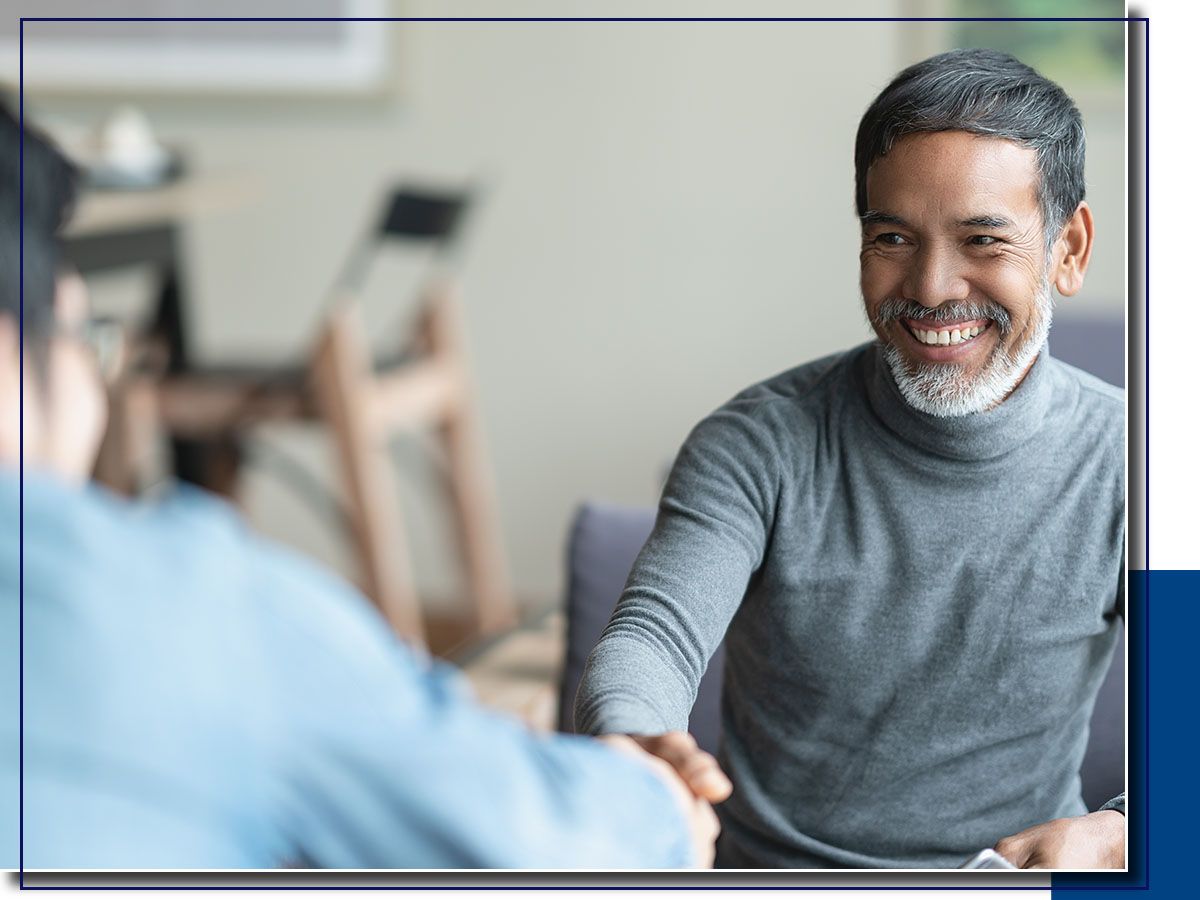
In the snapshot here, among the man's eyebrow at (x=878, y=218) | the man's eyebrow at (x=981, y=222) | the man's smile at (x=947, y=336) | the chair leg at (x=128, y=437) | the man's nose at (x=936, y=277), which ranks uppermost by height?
the man's eyebrow at (x=878, y=218)

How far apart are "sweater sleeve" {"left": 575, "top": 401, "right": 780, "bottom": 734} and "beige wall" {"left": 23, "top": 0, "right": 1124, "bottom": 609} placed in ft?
3.27

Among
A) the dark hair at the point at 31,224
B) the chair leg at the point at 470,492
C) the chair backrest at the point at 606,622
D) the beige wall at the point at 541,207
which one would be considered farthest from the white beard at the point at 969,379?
the chair leg at the point at 470,492

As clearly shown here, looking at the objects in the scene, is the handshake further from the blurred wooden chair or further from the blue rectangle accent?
the blurred wooden chair

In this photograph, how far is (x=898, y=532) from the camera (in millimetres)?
870

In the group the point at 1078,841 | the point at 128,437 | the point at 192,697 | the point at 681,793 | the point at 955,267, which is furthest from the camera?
the point at 128,437

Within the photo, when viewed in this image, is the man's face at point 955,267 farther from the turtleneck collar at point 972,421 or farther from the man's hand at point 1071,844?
the man's hand at point 1071,844

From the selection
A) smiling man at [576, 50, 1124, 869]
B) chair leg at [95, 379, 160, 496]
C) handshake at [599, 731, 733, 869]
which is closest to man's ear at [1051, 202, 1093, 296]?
smiling man at [576, 50, 1124, 869]

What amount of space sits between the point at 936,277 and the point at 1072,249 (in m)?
0.09

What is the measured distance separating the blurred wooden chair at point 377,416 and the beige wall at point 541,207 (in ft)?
0.21

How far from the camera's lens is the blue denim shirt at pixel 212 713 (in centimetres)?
58

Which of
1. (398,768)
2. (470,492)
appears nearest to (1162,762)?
(398,768)

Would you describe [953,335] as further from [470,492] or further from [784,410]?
[470,492]

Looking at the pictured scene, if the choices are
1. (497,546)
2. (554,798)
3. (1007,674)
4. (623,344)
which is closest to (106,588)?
(554,798)

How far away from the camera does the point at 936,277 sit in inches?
32.1
